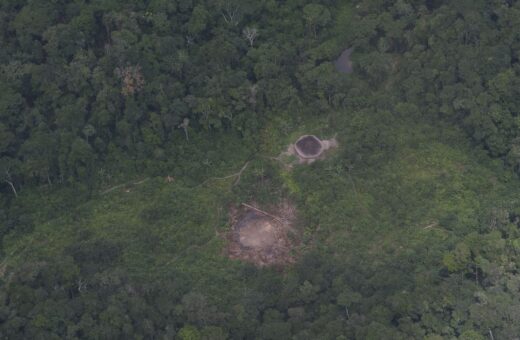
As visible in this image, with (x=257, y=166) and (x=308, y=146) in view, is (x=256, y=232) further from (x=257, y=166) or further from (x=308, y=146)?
(x=308, y=146)

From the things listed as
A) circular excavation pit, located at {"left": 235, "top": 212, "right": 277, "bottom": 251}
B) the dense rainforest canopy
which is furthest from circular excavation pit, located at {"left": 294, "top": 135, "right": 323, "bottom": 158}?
circular excavation pit, located at {"left": 235, "top": 212, "right": 277, "bottom": 251}

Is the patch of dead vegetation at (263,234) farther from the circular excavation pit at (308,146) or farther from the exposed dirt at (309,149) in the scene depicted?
the circular excavation pit at (308,146)

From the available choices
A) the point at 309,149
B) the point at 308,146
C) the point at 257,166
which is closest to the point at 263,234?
the point at 257,166

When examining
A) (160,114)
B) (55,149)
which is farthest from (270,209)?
(55,149)

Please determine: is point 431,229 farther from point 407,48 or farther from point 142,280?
point 142,280

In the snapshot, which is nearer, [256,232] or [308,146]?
[256,232]

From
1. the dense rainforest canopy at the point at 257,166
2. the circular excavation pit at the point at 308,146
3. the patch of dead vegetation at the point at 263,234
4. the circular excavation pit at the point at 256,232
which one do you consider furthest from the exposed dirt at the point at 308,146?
the circular excavation pit at the point at 256,232
